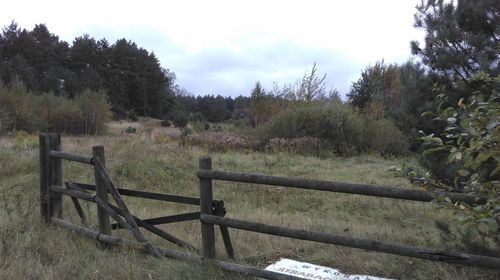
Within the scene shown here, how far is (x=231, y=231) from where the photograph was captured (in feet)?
23.2

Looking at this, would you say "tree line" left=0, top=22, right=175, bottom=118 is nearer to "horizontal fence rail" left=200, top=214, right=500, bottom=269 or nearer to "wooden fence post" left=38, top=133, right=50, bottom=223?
"wooden fence post" left=38, top=133, right=50, bottom=223

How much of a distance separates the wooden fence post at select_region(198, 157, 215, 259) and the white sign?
74 centimetres

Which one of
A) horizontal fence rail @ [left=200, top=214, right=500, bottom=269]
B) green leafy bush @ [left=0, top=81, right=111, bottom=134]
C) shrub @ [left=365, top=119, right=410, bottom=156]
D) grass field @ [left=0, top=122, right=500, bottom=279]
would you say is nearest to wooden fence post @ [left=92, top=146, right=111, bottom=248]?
grass field @ [left=0, top=122, right=500, bottom=279]

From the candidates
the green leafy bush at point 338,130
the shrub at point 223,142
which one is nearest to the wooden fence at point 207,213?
the shrub at point 223,142

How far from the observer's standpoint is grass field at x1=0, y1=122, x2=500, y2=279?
193 inches

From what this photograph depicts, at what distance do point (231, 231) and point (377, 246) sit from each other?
3475mm

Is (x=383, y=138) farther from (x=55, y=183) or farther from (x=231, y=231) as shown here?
(x=55, y=183)

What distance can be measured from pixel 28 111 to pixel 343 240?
132ft

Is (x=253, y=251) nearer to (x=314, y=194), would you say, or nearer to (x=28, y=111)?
(x=314, y=194)

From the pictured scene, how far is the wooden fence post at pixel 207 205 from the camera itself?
192 inches

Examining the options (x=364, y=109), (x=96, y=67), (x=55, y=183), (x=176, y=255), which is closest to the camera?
(x=176, y=255)

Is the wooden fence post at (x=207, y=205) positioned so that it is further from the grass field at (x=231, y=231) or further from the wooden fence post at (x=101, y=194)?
the wooden fence post at (x=101, y=194)

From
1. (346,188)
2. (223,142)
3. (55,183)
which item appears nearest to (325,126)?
(223,142)

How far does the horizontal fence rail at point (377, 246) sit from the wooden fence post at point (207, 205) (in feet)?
0.27
